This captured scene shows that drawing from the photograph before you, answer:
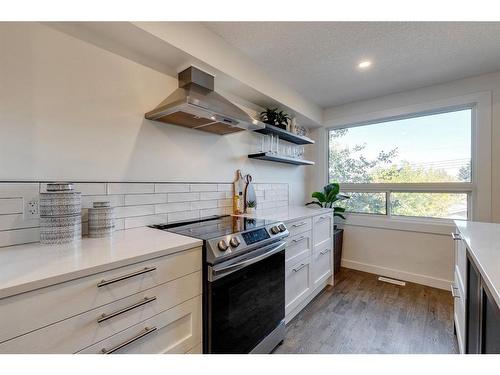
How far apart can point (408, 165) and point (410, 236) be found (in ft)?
3.03

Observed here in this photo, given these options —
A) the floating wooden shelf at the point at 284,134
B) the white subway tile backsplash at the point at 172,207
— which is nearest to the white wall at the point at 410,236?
the floating wooden shelf at the point at 284,134

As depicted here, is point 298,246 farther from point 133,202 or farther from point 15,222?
point 15,222

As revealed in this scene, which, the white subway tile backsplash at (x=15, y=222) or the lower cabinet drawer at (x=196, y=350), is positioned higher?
the white subway tile backsplash at (x=15, y=222)

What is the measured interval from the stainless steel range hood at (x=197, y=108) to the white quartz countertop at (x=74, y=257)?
0.82m

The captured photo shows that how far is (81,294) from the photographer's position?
0.83 m

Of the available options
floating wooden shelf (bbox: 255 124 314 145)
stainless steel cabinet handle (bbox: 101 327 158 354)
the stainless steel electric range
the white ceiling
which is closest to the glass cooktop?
the stainless steel electric range

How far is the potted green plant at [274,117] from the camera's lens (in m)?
2.59

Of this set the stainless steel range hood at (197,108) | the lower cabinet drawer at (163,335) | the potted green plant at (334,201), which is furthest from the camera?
the potted green plant at (334,201)

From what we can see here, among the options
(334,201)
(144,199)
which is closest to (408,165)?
(334,201)

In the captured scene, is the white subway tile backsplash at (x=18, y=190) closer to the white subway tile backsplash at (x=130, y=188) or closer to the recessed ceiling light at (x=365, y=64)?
the white subway tile backsplash at (x=130, y=188)

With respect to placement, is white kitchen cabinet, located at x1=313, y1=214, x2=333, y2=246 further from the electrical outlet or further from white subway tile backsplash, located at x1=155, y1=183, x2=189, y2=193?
the electrical outlet

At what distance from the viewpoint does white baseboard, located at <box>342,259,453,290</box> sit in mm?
2698

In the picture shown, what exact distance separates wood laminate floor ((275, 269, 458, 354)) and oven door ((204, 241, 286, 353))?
360 millimetres
